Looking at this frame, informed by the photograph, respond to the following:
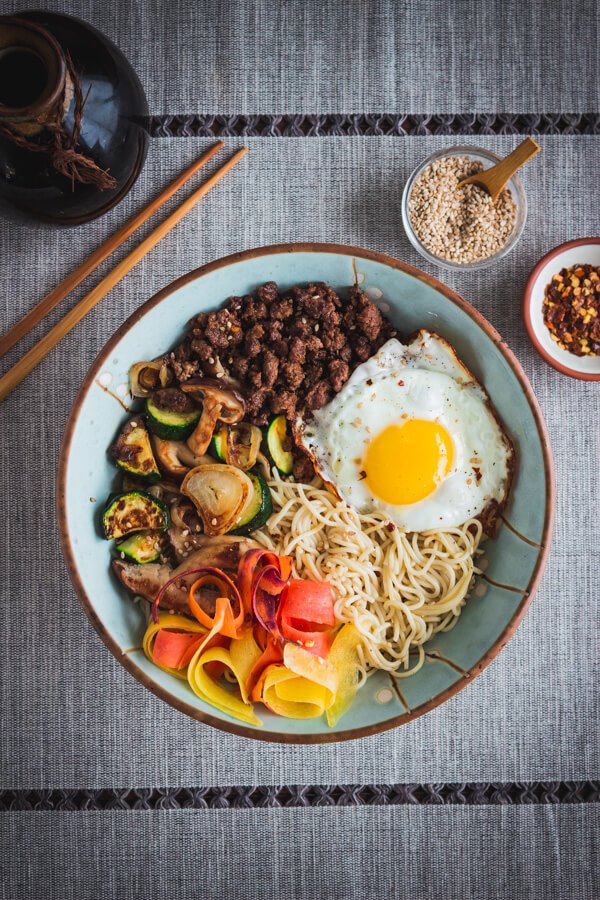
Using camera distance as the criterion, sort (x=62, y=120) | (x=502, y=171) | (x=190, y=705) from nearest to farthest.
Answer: (x=62, y=120), (x=190, y=705), (x=502, y=171)

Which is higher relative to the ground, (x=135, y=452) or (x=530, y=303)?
(x=530, y=303)

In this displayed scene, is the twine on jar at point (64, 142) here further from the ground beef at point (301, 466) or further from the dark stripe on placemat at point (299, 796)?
the dark stripe on placemat at point (299, 796)

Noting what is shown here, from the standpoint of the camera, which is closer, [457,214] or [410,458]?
[410,458]

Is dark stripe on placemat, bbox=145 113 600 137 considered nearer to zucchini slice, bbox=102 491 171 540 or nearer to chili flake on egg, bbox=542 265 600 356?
chili flake on egg, bbox=542 265 600 356

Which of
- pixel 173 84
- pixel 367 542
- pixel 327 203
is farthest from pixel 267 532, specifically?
pixel 173 84

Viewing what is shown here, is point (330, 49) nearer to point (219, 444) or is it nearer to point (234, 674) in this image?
point (219, 444)

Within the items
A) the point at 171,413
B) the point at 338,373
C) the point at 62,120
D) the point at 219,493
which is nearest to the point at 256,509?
the point at 219,493
